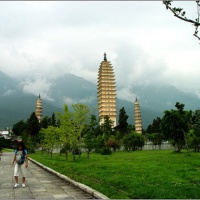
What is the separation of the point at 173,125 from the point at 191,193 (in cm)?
3899

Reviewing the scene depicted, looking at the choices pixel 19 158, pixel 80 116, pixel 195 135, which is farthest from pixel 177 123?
pixel 19 158

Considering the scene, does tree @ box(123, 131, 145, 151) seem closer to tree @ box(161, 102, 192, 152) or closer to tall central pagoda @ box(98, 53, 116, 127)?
tree @ box(161, 102, 192, 152)

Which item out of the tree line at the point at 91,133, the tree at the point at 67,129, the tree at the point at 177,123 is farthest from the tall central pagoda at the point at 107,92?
the tree at the point at 67,129

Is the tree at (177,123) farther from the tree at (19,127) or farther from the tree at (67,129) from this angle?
the tree at (19,127)

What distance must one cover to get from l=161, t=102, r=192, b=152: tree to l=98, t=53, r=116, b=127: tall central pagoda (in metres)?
70.2

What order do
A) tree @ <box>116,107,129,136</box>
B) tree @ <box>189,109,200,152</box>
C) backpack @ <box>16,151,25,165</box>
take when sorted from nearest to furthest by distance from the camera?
backpack @ <box>16,151,25,165</box> → tree @ <box>189,109,200,152</box> → tree @ <box>116,107,129,136</box>

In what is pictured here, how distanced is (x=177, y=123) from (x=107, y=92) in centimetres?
7676

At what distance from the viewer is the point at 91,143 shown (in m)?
38.5

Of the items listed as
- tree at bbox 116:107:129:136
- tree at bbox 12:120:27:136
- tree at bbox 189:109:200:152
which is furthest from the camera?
tree at bbox 12:120:27:136

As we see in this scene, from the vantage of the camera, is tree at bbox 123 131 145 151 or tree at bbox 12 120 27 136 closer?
tree at bbox 123 131 145 151

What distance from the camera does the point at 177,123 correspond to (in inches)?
1853

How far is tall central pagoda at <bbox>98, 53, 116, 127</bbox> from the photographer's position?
12175 cm

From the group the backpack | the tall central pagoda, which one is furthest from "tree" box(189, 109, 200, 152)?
the tall central pagoda

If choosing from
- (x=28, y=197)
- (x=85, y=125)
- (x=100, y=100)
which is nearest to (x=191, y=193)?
(x=28, y=197)
